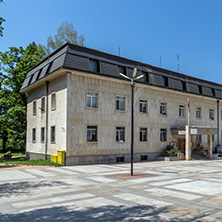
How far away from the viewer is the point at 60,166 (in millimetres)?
21922

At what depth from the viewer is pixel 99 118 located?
82.1 ft

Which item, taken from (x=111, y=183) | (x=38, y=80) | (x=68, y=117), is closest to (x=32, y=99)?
(x=38, y=80)

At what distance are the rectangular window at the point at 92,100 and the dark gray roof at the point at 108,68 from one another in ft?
6.80

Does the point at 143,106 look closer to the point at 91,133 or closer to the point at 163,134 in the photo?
the point at 163,134

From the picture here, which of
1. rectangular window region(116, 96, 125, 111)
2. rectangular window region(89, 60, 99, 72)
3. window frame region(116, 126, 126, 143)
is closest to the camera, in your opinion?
rectangular window region(89, 60, 99, 72)

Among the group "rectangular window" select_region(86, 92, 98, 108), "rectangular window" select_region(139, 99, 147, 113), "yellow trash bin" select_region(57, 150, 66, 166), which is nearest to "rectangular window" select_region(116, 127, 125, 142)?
"rectangular window" select_region(139, 99, 147, 113)

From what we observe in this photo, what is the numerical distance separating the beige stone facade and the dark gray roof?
2.36 ft

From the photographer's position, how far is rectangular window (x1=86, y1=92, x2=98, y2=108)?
2448 cm

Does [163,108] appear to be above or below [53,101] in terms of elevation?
below

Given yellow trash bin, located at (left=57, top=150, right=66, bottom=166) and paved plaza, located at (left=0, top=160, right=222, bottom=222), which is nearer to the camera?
paved plaza, located at (left=0, top=160, right=222, bottom=222)

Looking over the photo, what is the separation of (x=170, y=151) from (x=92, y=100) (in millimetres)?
11149

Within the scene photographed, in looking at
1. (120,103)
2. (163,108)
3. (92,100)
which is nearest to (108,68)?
(92,100)

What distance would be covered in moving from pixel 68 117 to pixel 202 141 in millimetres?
20856

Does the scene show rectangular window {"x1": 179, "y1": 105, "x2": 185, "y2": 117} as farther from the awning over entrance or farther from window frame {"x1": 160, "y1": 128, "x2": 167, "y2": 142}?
window frame {"x1": 160, "y1": 128, "x2": 167, "y2": 142}
